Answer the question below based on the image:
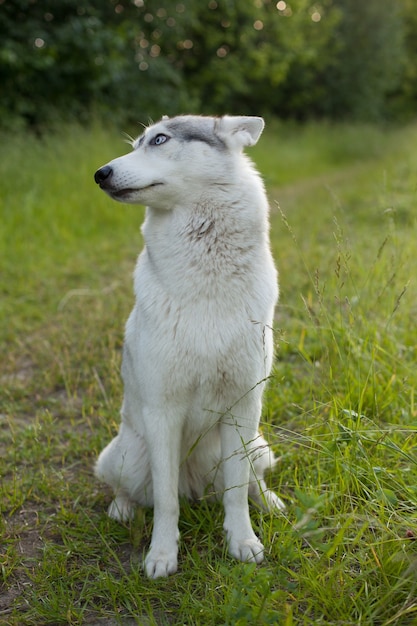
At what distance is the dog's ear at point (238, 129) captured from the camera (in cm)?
234

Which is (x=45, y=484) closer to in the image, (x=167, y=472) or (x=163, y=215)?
(x=167, y=472)

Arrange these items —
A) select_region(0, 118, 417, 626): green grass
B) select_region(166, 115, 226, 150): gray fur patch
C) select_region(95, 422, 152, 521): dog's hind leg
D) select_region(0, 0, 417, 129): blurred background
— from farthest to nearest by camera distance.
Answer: select_region(0, 0, 417, 129): blurred background
select_region(95, 422, 152, 521): dog's hind leg
select_region(166, 115, 226, 150): gray fur patch
select_region(0, 118, 417, 626): green grass

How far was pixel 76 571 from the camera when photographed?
213cm

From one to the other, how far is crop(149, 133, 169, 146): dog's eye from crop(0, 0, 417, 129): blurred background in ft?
21.8

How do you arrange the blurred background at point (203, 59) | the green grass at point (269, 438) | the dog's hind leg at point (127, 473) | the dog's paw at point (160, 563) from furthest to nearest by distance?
the blurred background at point (203, 59) → the dog's hind leg at point (127, 473) → the dog's paw at point (160, 563) → the green grass at point (269, 438)

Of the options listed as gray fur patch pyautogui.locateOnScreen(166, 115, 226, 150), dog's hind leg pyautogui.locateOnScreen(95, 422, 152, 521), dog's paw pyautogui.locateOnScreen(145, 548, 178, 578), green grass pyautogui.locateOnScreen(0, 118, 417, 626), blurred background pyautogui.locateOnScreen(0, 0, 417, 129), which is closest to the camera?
green grass pyautogui.locateOnScreen(0, 118, 417, 626)

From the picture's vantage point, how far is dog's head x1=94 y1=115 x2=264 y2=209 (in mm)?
2221

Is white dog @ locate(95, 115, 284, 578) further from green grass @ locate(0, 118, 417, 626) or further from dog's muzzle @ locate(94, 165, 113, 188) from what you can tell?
green grass @ locate(0, 118, 417, 626)

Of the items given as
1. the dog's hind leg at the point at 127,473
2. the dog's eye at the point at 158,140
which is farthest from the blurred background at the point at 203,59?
the dog's hind leg at the point at 127,473

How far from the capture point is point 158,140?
7.66ft

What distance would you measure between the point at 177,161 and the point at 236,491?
121 centimetres

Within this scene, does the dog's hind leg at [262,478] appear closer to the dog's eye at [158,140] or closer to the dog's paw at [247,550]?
the dog's paw at [247,550]

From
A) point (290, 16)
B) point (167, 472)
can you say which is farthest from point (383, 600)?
point (290, 16)

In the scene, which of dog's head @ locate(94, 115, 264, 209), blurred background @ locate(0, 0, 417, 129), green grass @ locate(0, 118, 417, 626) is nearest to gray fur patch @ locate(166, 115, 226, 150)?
dog's head @ locate(94, 115, 264, 209)
